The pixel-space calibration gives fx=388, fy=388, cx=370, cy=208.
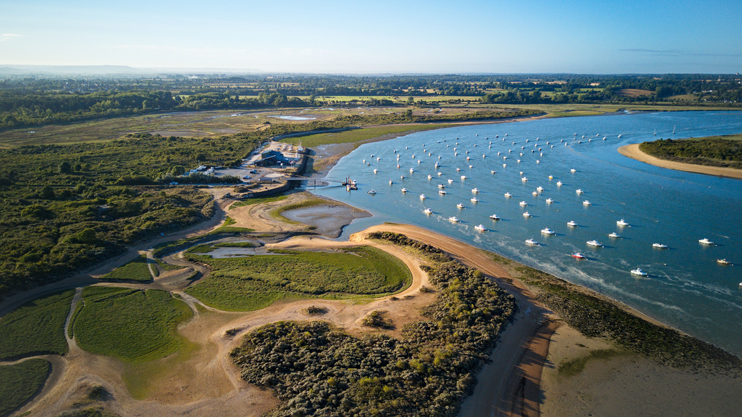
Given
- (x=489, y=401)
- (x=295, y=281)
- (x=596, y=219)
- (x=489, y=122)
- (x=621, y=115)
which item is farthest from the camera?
(x=621, y=115)

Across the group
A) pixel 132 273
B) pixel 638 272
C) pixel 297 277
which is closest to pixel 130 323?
pixel 132 273

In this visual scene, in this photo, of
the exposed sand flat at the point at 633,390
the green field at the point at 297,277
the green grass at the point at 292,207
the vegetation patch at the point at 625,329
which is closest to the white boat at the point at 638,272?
the vegetation patch at the point at 625,329

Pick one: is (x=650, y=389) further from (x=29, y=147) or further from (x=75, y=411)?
(x=29, y=147)

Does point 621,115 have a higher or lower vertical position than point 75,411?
higher

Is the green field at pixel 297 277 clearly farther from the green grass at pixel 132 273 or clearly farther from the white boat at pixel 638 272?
the white boat at pixel 638 272

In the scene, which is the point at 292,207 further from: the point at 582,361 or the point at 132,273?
the point at 582,361

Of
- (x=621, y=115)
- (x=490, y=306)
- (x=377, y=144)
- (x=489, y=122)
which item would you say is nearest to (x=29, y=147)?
(x=377, y=144)
